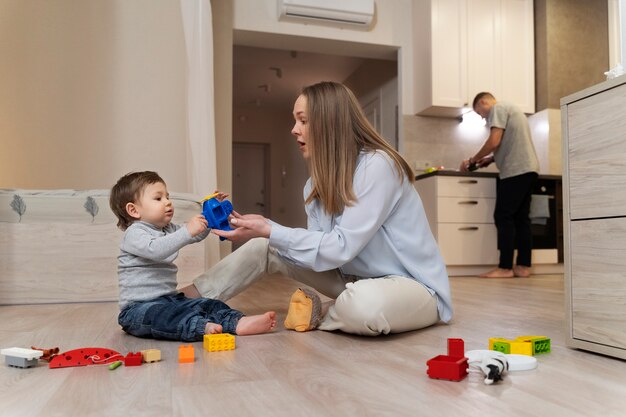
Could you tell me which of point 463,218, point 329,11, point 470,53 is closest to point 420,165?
point 463,218

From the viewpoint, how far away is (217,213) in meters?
1.52

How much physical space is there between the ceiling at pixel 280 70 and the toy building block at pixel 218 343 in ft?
14.7

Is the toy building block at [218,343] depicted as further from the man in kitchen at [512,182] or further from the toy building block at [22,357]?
the man in kitchen at [512,182]

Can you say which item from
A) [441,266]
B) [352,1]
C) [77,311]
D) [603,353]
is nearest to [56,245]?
[77,311]

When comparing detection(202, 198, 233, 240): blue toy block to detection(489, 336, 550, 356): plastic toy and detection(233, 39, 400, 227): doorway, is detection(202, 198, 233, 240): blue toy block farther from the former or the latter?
detection(233, 39, 400, 227): doorway

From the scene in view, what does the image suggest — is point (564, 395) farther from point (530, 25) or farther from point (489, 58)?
point (530, 25)

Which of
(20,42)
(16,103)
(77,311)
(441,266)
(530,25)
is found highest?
(530,25)

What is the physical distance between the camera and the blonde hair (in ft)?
5.14

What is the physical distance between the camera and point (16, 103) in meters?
3.49

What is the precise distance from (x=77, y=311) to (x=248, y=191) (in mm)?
6353

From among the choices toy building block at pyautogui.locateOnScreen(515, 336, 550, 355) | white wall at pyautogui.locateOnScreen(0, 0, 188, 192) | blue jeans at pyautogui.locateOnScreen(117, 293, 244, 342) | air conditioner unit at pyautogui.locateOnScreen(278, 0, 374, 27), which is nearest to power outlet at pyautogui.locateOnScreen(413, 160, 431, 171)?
air conditioner unit at pyautogui.locateOnScreen(278, 0, 374, 27)

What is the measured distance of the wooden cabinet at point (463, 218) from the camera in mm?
4043

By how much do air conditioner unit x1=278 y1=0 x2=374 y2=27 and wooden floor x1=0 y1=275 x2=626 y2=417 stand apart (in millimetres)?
2958

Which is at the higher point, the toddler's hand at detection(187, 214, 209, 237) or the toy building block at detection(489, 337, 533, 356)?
the toddler's hand at detection(187, 214, 209, 237)
